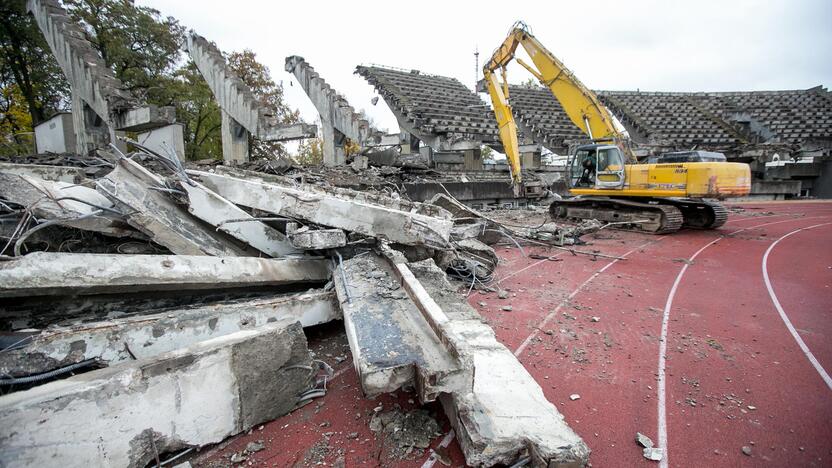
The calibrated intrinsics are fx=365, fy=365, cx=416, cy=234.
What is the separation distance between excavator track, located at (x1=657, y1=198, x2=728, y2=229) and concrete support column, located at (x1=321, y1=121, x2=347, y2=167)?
1023 cm

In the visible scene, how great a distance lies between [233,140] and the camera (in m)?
11.6

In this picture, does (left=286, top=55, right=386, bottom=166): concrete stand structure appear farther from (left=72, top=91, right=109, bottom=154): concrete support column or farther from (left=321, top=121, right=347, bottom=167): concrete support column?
(left=72, top=91, right=109, bottom=154): concrete support column

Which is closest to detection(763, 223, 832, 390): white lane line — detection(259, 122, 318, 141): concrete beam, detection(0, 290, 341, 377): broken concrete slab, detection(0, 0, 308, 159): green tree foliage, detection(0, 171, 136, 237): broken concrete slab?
detection(0, 290, 341, 377): broken concrete slab

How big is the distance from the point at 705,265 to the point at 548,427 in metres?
6.87

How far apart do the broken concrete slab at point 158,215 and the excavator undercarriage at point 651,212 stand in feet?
31.3

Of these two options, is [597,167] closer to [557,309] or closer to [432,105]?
[557,309]

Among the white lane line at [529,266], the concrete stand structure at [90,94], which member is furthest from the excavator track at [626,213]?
the concrete stand structure at [90,94]

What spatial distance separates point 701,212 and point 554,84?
589 centimetres

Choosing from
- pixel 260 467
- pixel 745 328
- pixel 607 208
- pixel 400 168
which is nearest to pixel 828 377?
pixel 745 328

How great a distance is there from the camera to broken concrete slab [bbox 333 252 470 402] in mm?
2205

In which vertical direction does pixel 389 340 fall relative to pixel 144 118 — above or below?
below

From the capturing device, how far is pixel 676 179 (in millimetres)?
9336

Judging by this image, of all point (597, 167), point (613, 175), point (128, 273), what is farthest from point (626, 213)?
point (128, 273)

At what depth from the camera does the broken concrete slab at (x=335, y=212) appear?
3.87 m
